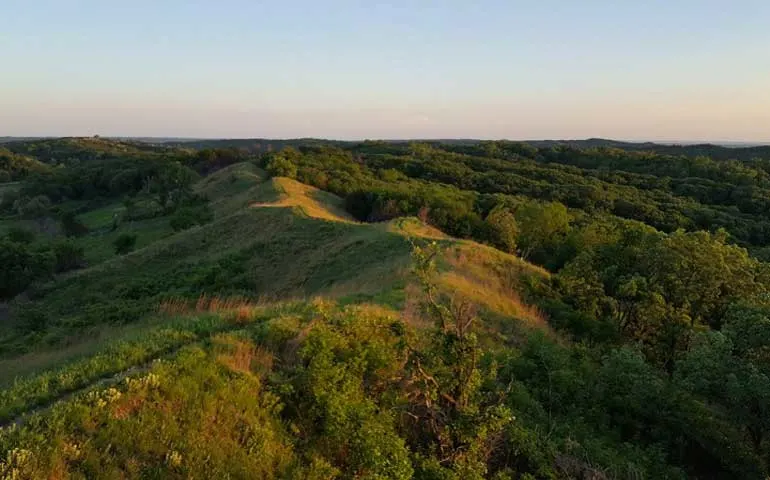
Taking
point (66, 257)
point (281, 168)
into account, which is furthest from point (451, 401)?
point (281, 168)

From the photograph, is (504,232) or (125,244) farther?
(125,244)

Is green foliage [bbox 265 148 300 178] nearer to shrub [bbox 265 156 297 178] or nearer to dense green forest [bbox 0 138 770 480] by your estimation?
shrub [bbox 265 156 297 178]

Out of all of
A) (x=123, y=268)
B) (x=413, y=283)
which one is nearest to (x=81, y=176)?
(x=123, y=268)

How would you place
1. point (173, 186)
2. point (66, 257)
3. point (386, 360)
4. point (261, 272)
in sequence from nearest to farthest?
point (386, 360)
point (261, 272)
point (66, 257)
point (173, 186)

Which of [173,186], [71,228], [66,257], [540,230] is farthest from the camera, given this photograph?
[173,186]

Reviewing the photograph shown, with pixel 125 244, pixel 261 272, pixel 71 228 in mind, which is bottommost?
pixel 71 228

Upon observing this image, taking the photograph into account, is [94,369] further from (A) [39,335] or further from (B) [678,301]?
(B) [678,301]

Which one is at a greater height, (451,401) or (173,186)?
(451,401)

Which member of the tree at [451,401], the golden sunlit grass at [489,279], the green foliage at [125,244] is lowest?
the green foliage at [125,244]

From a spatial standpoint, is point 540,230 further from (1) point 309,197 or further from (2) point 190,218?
(2) point 190,218

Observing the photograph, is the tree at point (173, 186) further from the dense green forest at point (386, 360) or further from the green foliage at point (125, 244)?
the dense green forest at point (386, 360)

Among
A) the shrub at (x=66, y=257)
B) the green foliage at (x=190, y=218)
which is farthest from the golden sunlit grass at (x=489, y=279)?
the green foliage at (x=190, y=218)
